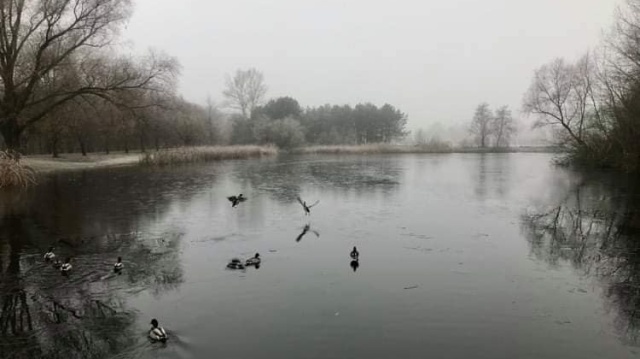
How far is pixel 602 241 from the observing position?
466 inches

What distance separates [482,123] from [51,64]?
72.5 m

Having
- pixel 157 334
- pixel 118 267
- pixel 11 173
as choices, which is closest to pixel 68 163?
pixel 11 173

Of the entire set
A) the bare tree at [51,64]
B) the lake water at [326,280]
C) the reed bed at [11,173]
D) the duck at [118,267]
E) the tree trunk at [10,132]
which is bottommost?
the lake water at [326,280]

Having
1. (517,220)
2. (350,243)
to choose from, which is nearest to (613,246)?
(517,220)

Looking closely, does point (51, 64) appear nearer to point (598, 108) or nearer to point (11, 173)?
point (11, 173)

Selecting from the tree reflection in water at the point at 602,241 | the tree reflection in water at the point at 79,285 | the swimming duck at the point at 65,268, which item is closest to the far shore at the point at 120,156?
the tree reflection in water at the point at 79,285

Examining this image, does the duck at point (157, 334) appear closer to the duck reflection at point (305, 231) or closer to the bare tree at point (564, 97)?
the duck reflection at point (305, 231)

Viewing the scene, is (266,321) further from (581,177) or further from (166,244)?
(581,177)

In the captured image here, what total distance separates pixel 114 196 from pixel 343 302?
49.1 ft

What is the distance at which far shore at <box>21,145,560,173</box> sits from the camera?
33950 mm

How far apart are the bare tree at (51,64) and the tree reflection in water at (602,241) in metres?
25.0

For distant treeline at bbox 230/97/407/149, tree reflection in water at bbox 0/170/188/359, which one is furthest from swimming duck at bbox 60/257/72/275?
distant treeline at bbox 230/97/407/149

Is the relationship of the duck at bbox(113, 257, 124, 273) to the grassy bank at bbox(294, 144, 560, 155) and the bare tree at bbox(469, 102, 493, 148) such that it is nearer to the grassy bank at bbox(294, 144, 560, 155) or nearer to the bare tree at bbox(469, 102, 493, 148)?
the grassy bank at bbox(294, 144, 560, 155)

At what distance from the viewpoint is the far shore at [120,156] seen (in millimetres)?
33950
